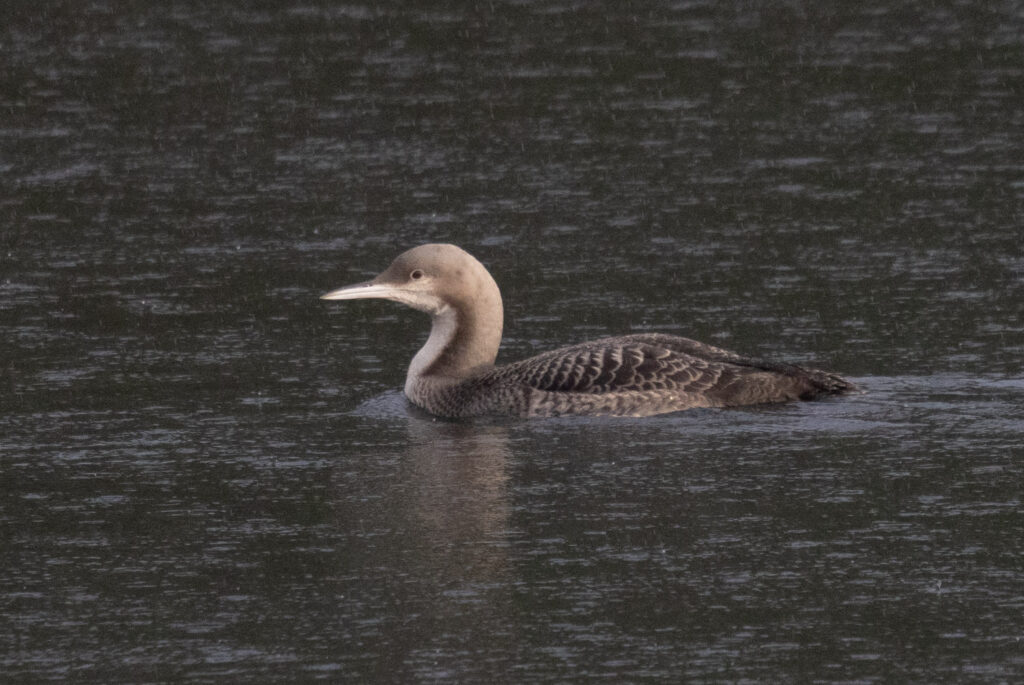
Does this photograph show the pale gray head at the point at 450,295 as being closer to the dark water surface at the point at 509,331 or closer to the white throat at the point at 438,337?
the white throat at the point at 438,337

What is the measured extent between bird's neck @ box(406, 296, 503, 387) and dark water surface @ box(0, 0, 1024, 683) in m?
0.40

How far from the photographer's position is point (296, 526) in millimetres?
9781

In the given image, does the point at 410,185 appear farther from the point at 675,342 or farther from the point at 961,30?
the point at 961,30

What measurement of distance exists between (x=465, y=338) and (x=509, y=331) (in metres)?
1.16

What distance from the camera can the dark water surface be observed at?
326 inches

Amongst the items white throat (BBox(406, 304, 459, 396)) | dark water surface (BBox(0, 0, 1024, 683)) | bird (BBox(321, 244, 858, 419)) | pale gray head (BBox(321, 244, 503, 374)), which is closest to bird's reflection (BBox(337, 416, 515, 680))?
dark water surface (BBox(0, 0, 1024, 683))

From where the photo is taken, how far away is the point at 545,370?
12.3m

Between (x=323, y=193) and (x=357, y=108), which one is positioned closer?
(x=323, y=193)

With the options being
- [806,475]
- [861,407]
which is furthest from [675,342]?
[806,475]

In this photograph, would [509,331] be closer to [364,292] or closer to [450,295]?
[450,295]

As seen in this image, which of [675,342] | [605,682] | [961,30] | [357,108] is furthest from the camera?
[961,30]

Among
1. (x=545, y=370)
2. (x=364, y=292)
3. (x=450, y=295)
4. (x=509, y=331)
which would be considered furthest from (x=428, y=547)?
(x=509, y=331)

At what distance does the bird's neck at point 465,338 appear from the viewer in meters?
13.0

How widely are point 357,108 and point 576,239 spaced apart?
544 centimetres
